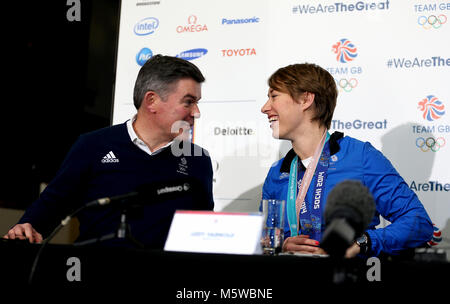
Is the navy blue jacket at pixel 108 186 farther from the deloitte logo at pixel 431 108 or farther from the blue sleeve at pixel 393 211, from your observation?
the deloitte logo at pixel 431 108

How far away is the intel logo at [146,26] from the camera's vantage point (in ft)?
12.6

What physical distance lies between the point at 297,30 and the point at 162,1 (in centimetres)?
110

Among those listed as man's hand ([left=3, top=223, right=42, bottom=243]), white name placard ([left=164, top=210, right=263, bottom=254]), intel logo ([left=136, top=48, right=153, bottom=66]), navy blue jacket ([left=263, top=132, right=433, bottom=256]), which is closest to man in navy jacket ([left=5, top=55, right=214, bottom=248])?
man's hand ([left=3, top=223, right=42, bottom=243])

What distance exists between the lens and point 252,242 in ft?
4.66

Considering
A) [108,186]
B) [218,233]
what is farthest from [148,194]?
[108,186]

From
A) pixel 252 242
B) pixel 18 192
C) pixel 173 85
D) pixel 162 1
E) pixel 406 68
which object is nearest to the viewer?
pixel 252 242

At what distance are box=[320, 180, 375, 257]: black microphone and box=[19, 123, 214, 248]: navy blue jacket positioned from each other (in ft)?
4.45

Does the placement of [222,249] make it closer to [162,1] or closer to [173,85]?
[173,85]

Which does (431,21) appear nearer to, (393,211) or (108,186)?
(393,211)

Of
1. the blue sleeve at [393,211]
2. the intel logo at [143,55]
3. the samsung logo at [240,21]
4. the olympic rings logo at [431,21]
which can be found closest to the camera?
the blue sleeve at [393,211]

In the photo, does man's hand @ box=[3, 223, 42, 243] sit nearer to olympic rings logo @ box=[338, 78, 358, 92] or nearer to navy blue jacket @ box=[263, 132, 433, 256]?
navy blue jacket @ box=[263, 132, 433, 256]

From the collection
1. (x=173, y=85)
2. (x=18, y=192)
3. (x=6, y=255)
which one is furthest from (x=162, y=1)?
(x=6, y=255)

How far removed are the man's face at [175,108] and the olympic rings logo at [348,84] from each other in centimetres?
125

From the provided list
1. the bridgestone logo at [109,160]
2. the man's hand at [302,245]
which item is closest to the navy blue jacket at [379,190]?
the man's hand at [302,245]
